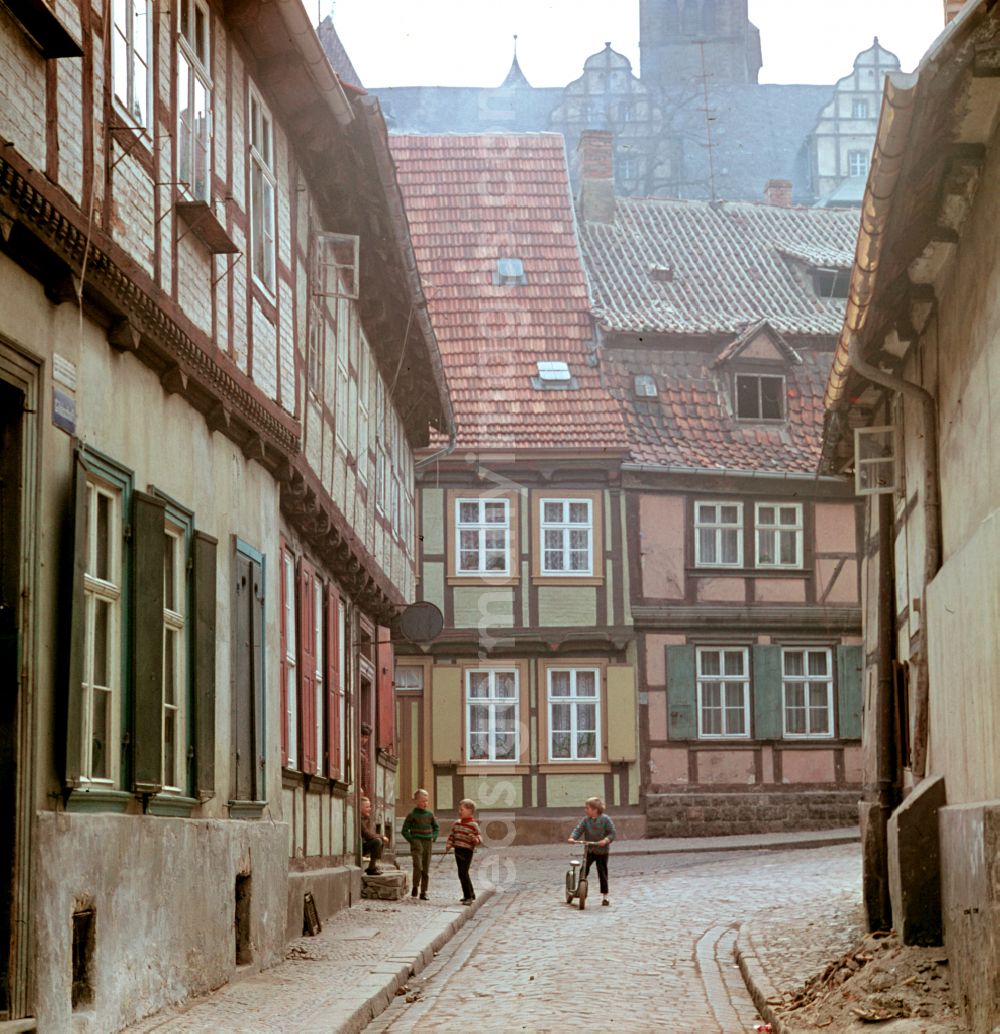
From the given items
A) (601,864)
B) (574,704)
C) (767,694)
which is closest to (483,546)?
(574,704)

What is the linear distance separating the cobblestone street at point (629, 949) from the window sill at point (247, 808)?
5.16 feet

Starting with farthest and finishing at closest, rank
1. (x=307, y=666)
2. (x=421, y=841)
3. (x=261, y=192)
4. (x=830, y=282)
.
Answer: (x=830, y=282) < (x=421, y=841) < (x=307, y=666) < (x=261, y=192)

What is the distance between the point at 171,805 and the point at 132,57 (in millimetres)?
4100

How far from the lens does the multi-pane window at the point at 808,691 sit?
32.4m

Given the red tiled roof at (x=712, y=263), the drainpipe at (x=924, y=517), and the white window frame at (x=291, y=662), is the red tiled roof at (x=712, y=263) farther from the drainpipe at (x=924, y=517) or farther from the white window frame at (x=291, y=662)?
the drainpipe at (x=924, y=517)

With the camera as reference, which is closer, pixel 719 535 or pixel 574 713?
pixel 574 713

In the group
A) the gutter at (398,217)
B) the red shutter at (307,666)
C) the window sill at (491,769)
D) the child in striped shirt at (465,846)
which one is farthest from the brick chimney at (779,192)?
the red shutter at (307,666)

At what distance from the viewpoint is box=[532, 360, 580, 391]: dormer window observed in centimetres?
3366

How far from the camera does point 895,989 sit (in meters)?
10.1

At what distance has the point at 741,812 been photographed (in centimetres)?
3183

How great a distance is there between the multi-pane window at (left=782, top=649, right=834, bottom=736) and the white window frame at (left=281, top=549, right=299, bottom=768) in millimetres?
17367

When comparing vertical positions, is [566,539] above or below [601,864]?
above

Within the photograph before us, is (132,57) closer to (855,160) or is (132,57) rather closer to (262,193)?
(262,193)

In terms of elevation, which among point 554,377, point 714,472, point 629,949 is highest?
point 554,377
